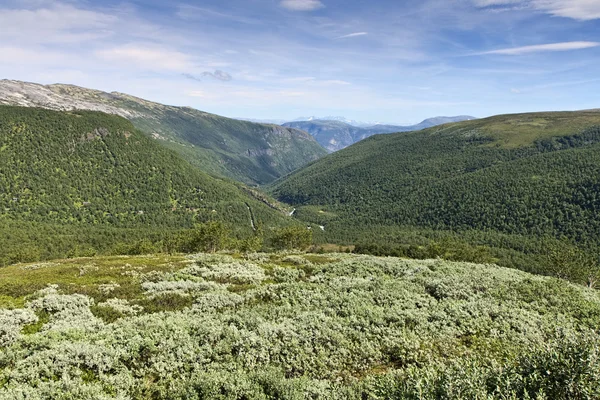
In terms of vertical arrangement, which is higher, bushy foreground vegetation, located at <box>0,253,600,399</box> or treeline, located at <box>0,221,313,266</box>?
bushy foreground vegetation, located at <box>0,253,600,399</box>

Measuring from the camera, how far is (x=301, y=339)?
2016 centimetres

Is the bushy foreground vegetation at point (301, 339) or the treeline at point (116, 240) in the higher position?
the bushy foreground vegetation at point (301, 339)

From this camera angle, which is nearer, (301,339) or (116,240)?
(301,339)

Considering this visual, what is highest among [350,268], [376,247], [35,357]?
[35,357]

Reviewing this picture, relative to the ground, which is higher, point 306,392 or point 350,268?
point 306,392

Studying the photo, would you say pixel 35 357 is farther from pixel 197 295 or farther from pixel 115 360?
pixel 197 295

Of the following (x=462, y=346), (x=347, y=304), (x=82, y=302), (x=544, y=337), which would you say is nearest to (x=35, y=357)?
(x=82, y=302)

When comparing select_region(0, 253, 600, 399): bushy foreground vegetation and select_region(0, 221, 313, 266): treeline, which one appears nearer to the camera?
select_region(0, 253, 600, 399): bushy foreground vegetation

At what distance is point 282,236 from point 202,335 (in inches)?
4390

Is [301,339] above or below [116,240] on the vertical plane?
above

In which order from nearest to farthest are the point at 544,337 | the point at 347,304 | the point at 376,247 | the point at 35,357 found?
1. the point at 35,357
2. the point at 544,337
3. the point at 347,304
4. the point at 376,247

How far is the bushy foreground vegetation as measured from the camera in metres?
13.9

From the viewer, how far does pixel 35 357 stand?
17188 millimetres

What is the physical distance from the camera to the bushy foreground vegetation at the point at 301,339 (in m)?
13.9
